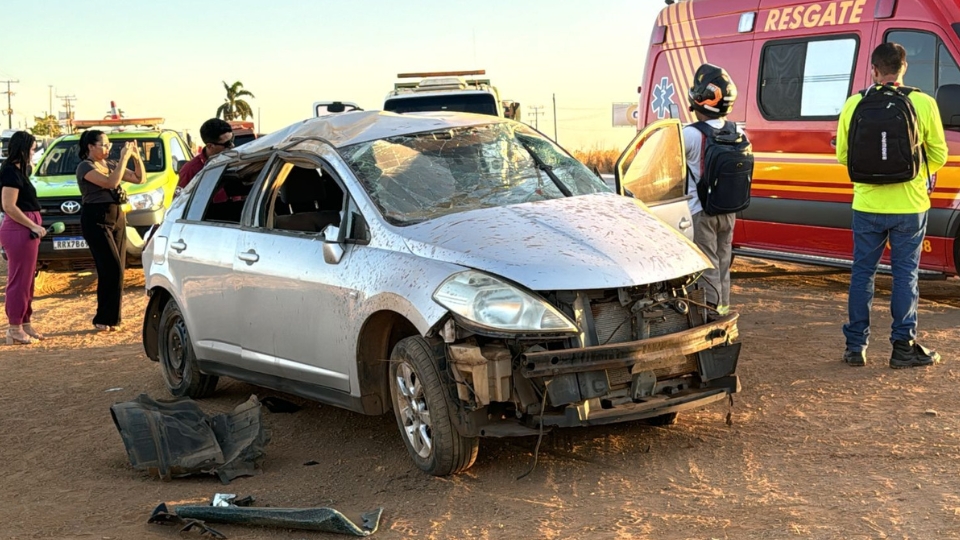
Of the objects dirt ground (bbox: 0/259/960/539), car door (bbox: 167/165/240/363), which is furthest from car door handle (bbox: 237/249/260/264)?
dirt ground (bbox: 0/259/960/539)

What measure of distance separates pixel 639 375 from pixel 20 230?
6.95 meters

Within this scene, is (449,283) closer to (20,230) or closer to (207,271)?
(207,271)

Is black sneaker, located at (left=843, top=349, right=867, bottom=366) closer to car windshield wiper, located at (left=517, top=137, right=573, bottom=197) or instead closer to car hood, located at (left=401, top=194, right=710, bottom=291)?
car hood, located at (left=401, top=194, right=710, bottom=291)

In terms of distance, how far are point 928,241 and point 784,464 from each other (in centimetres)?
489

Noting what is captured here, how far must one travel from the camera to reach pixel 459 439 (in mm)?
5344

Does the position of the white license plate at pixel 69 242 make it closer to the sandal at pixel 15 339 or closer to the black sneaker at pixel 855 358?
the sandal at pixel 15 339

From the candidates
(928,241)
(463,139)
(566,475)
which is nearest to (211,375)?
(463,139)

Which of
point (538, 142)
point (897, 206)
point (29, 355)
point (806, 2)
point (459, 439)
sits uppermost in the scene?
point (806, 2)

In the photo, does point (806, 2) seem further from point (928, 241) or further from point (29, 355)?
point (29, 355)

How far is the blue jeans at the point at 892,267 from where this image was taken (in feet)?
23.9

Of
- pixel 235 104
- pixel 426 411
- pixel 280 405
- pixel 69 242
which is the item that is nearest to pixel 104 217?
pixel 69 242

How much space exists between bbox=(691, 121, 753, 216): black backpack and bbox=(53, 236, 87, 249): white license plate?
883cm

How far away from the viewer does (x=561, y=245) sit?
5.40 meters

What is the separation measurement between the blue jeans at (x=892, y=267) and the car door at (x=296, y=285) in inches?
135
